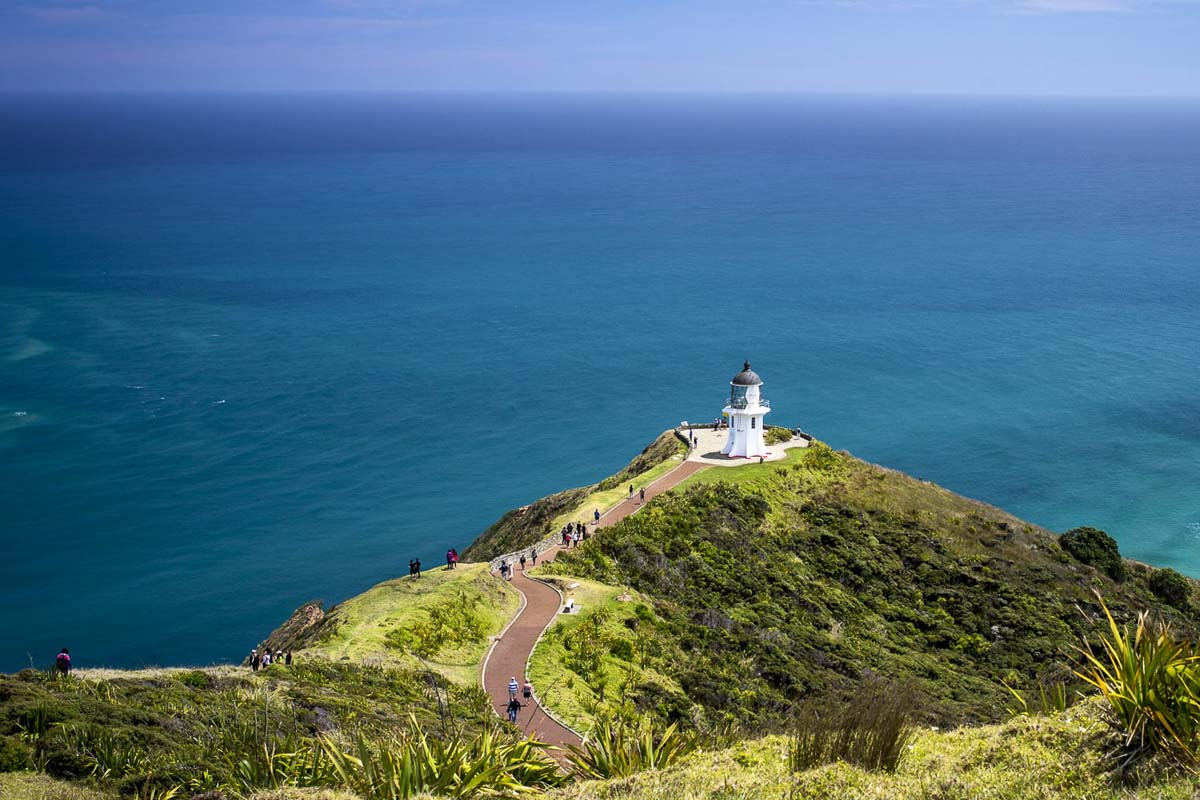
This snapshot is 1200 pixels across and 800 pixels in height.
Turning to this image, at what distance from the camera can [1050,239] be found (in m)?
152

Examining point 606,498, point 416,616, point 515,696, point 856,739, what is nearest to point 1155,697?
point 856,739

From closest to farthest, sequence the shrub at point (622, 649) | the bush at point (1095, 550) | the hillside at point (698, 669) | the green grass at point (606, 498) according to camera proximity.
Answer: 1. the hillside at point (698, 669)
2. the shrub at point (622, 649)
3. the green grass at point (606, 498)
4. the bush at point (1095, 550)

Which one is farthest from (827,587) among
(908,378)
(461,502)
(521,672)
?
(908,378)

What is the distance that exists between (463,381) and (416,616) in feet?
205

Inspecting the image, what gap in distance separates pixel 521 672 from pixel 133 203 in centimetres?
17708

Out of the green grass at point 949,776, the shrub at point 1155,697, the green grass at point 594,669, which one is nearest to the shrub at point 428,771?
the green grass at point 949,776

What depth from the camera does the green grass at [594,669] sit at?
27.5 metres

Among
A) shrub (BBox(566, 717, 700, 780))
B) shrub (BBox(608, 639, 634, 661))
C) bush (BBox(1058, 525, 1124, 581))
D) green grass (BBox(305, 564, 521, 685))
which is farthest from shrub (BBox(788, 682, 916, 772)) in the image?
bush (BBox(1058, 525, 1124, 581))

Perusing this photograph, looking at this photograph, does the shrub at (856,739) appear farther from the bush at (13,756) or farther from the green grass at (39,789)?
the bush at (13,756)

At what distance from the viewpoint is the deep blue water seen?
64.2m

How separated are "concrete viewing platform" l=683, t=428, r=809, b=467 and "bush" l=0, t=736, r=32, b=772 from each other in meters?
35.4

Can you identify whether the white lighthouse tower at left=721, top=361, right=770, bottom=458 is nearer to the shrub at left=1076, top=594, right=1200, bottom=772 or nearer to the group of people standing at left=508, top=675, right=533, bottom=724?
the group of people standing at left=508, top=675, right=533, bottom=724

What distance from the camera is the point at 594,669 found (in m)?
29.9

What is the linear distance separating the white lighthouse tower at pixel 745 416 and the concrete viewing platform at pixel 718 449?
1.44 ft
